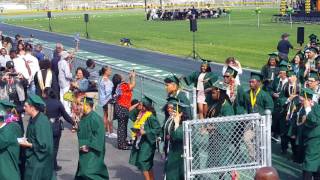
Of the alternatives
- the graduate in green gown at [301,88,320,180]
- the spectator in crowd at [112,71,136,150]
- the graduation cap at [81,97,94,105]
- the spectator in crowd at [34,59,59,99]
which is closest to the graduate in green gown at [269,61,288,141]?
the graduate in green gown at [301,88,320,180]

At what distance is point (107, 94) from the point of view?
1353cm

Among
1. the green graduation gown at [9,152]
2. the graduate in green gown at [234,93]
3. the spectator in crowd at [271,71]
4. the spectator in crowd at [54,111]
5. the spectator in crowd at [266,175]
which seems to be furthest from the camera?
the spectator in crowd at [271,71]

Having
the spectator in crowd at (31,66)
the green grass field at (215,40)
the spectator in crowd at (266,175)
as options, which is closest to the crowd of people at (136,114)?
the spectator in crowd at (31,66)

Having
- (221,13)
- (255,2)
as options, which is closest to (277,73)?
(221,13)

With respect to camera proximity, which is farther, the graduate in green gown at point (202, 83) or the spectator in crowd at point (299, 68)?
the spectator in crowd at point (299, 68)

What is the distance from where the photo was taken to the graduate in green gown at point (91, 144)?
28.9 ft

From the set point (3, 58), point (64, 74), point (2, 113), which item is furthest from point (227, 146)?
point (3, 58)

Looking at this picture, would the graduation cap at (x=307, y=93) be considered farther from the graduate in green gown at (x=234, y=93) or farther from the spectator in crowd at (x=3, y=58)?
the spectator in crowd at (x=3, y=58)

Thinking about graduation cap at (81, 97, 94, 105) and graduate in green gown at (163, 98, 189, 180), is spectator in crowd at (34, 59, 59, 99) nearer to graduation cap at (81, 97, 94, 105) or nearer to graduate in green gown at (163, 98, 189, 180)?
graduation cap at (81, 97, 94, 105)

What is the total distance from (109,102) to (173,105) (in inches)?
187

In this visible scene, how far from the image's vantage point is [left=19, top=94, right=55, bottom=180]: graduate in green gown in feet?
28.1

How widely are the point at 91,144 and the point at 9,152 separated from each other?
1.17m

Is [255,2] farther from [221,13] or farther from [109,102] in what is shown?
[109,102]

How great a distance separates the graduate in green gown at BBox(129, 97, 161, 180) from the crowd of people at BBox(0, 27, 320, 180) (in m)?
0.02
